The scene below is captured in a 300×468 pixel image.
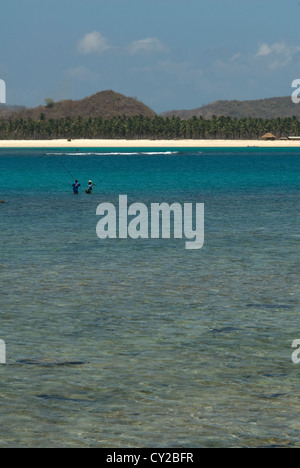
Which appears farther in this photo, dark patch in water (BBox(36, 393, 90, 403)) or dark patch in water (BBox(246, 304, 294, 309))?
dark patch in water (BBox(246, 304, 294, 309))

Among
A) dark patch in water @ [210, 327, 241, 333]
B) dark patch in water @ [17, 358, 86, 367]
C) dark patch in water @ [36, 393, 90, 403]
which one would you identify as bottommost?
dark patch in water @ [36, 393, 90, 403]

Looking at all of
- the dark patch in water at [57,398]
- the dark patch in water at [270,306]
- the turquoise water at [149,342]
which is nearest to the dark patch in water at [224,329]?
the turquoise water at [149,342]

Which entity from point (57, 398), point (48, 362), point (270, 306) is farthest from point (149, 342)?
point (270, 306)

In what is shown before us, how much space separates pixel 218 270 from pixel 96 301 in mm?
6638

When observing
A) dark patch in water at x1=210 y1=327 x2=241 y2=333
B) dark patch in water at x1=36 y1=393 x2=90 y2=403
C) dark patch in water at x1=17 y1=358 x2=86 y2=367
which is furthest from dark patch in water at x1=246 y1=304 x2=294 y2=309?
dark patch in water at x1=36 y1=393 x2=90 y2=403

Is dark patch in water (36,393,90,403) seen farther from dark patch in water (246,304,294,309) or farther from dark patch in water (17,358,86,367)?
dark patch in water (246,304,294,309)

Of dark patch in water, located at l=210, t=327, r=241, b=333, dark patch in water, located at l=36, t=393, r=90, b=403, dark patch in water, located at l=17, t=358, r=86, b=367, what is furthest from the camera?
dark patch in water, located at l=210, t=327, r=241, b=333

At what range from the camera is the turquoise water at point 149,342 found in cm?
1253

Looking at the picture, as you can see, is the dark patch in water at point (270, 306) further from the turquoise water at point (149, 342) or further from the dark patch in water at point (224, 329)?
the dark patch in water at point (224, 329)

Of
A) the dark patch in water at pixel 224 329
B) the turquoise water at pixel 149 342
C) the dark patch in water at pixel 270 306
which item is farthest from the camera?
the dark patch in water at pixel 270 306

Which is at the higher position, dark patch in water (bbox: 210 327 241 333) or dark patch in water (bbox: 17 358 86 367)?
dark patch in water (bbox: 210 327 241 333)

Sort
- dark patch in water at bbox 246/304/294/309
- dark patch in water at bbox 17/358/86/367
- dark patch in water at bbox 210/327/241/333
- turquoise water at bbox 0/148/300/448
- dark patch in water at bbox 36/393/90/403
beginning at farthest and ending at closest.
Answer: dark patch in water at bbox 246/304/294/309 < dark patch in water at bbox 210/327/241/333 < dark patch in water at bbox 17/358/86/367 < dark patch in water at bbox 36/393/90/403 < turquoise water at bbox 0/148/300/448

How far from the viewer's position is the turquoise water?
12.5m

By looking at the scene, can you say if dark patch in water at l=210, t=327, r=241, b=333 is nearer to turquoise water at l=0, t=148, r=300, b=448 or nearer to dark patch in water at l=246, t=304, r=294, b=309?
turquoise water at l=0, t=148, r=300, b=448
